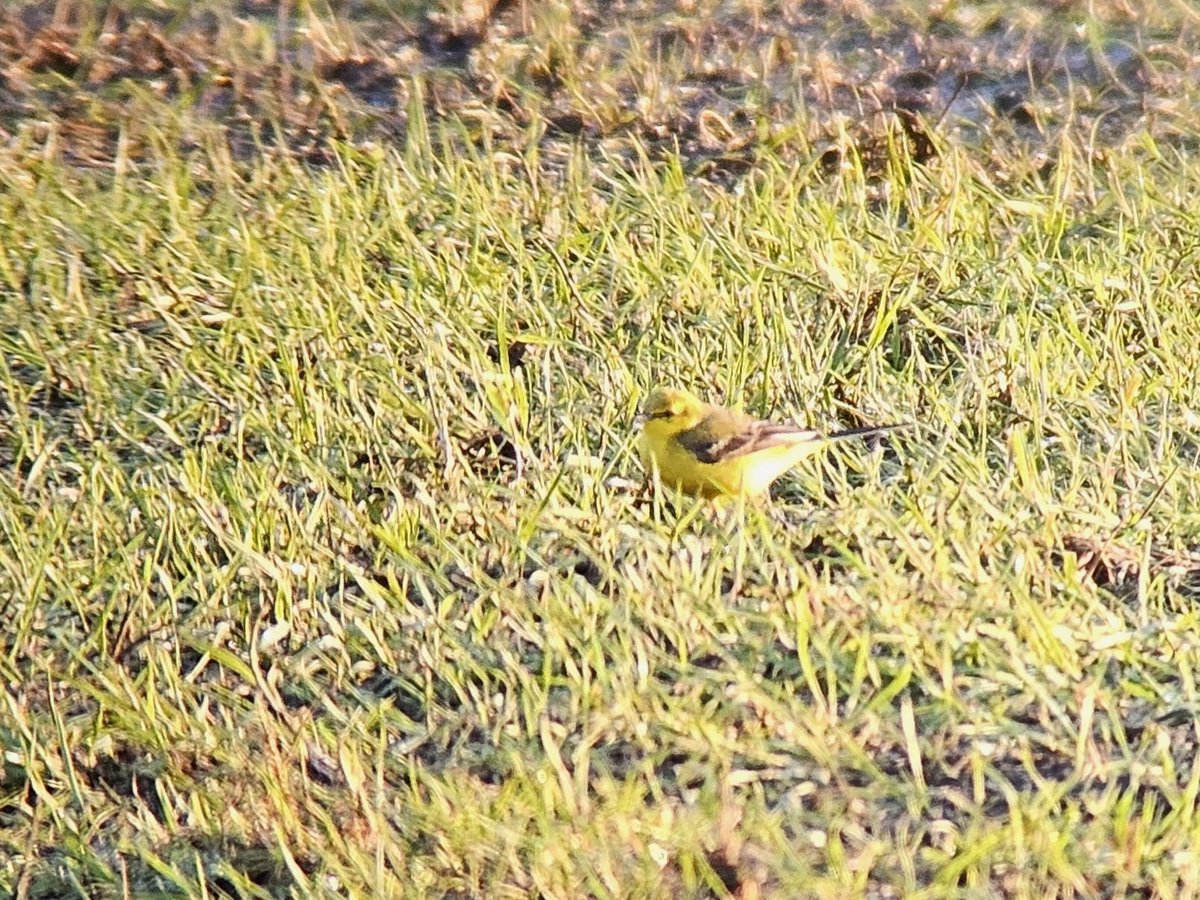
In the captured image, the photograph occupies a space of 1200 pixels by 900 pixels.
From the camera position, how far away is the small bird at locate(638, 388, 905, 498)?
479 cm

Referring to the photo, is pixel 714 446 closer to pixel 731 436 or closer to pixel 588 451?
pixel 731 436

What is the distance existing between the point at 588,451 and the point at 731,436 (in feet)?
1.29

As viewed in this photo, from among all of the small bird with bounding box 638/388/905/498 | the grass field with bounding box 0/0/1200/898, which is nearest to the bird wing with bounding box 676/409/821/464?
the small bird with bounding box 638/388/905/498

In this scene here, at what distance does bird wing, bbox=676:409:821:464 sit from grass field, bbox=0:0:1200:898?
14 cm

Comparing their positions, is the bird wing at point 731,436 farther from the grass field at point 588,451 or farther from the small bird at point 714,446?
the grass field at point 588,451

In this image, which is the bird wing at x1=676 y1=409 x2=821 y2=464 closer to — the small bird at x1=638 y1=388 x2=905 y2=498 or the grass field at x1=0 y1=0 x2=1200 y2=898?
the small bird at x1=638 y1=388 x2=905 y2=498

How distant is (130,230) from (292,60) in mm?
1561

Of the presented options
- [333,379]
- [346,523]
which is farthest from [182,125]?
[346,523]

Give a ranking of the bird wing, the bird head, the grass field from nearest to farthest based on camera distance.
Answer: the grass field, the bird wing, the bird head

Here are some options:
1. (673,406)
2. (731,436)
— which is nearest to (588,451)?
(673,406)

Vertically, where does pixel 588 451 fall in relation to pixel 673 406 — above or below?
below

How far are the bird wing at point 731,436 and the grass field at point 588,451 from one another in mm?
135

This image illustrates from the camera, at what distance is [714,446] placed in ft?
15.7

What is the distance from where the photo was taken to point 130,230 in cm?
633
